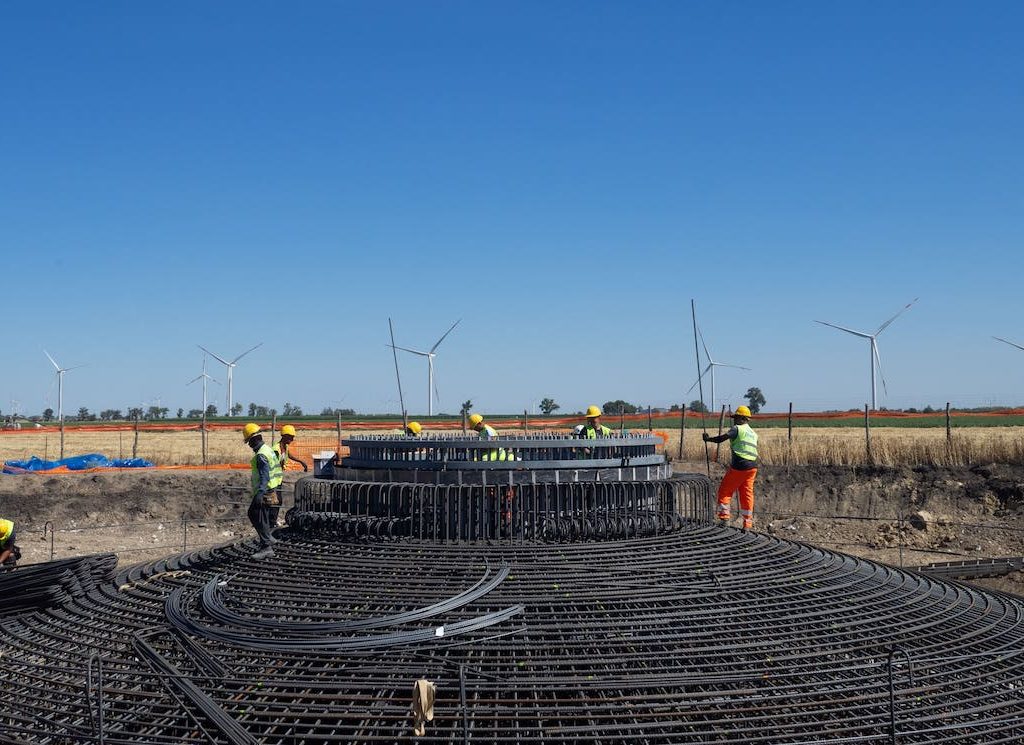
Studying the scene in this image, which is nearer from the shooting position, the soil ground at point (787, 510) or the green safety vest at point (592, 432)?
the green safety vest at point (592, 432)

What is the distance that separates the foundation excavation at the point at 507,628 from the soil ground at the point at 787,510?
15.8 metres

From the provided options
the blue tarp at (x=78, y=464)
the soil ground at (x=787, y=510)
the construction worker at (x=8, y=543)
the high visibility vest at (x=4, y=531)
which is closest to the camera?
the construction worker at (x=8, y=543)

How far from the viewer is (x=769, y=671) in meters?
6.71

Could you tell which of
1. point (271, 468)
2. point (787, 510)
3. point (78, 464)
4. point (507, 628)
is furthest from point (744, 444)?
point (78, 464)

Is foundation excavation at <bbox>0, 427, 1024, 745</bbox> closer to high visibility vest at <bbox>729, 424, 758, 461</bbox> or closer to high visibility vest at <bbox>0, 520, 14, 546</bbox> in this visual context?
high visibility vest at <bbox>729, 424, 758, 461</bbox>

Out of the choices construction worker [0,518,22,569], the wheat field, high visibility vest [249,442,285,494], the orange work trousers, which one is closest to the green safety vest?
the orange work trousers

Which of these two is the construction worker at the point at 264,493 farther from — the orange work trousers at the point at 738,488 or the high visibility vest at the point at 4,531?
the orange work trousers at the point at 738,488

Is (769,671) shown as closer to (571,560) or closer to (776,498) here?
(571,560)

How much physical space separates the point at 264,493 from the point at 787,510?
A: 2442 cm

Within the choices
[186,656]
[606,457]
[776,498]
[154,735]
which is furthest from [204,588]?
[776,498]

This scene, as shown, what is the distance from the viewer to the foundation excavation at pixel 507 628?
6.20 metres

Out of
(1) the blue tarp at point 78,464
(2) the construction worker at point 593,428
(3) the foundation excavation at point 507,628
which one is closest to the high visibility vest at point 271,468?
(3) the foundation excavation at point 507,628

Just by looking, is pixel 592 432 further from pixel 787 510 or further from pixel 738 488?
pixel 787 510

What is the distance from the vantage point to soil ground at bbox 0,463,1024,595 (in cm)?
2559
